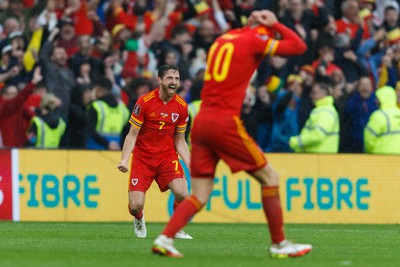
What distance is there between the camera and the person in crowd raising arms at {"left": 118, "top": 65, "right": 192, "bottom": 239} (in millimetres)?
15594

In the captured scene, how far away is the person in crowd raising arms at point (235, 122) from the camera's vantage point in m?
11.5

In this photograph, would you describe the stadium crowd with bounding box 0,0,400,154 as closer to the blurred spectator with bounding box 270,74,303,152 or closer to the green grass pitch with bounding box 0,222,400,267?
the blurred spectator with bounding box 270,74,303,152

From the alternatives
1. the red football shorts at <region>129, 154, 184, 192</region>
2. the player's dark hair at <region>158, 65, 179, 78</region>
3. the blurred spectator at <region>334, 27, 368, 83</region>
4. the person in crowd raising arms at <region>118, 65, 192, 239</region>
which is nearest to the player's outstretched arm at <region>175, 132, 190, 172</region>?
the person in crowd raising arms at <region>118, 65, 192, 239</region>

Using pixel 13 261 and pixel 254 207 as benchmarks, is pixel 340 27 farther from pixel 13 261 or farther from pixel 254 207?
pixel 13 261

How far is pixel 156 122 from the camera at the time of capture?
15.7 metres

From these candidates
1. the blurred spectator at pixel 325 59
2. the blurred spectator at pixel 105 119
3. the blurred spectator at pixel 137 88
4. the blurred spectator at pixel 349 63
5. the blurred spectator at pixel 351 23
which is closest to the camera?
the blurred spectator at pixel 105 119

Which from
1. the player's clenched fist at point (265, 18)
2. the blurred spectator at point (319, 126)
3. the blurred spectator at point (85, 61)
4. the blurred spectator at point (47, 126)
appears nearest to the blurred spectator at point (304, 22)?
the blurred spectator at point (319, 126)

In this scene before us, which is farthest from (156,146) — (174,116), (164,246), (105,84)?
(105,84)

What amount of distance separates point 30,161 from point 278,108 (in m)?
4.75

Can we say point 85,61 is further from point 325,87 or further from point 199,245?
point 199,245

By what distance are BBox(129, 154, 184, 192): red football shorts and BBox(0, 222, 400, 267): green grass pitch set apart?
74cm

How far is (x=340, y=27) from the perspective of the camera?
25.2 m

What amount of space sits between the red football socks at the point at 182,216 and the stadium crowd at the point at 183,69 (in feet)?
30.8

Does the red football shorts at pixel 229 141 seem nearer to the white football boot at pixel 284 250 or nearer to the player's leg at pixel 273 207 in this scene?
the player's leg at pixel 273 207
